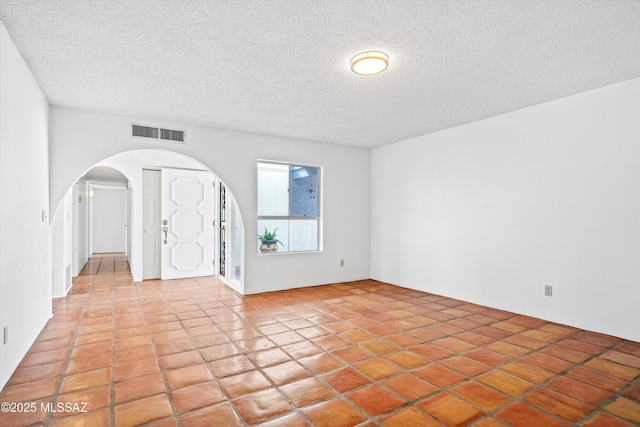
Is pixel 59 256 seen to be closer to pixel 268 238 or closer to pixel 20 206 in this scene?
pixel 20 206

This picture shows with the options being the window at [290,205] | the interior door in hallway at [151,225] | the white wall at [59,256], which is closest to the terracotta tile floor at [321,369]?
the white wall at [59,256]

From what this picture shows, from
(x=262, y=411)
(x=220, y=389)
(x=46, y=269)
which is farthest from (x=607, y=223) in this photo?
(x=46, y=269)

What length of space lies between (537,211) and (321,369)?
119 inches

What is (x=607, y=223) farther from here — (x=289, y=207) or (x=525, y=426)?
(x=289, y=207)

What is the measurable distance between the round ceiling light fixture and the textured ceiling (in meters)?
0.08

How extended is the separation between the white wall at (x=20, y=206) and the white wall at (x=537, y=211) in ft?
15.4

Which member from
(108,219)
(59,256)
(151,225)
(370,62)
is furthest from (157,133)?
(108,219)

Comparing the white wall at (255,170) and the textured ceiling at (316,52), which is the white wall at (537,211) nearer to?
the textured ceiling at (316,52)

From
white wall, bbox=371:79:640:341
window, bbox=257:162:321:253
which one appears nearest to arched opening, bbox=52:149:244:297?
window, bbox=257:162:321:253

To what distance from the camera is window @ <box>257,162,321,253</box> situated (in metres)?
5.49

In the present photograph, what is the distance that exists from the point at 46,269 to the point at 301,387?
3081 mm

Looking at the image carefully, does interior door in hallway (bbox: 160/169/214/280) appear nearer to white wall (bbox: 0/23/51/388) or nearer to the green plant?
the green plant

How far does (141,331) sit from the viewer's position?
10.9ft

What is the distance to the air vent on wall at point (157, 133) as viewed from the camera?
419 centimetres
